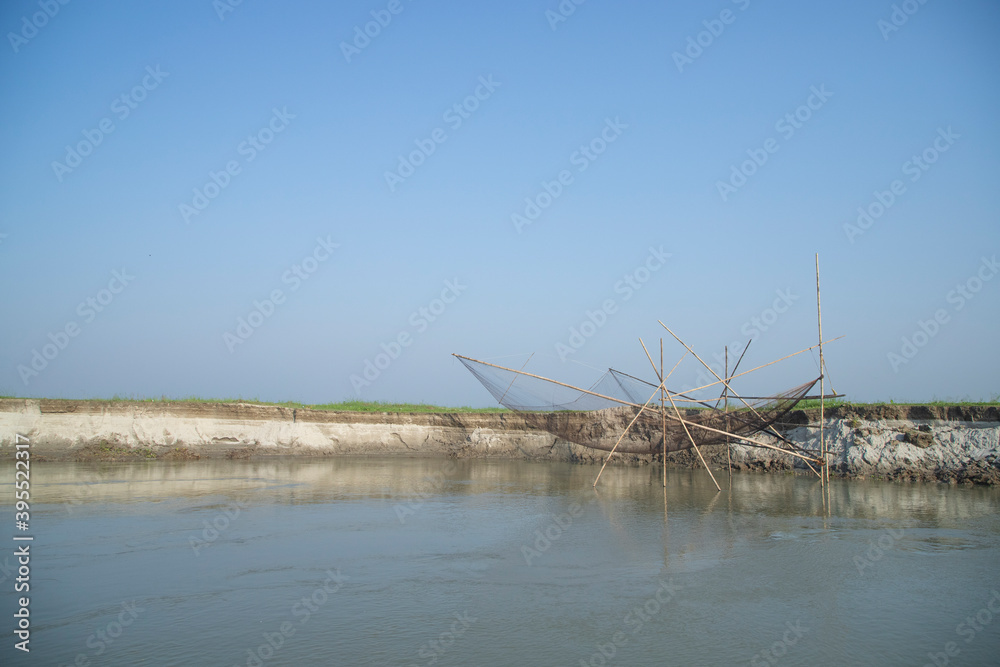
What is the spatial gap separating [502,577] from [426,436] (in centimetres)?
1263

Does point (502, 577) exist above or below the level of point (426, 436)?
below

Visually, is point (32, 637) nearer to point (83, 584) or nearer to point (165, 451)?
point (83, 584)

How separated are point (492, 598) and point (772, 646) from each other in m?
2.38

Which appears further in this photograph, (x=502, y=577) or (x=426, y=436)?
(x=426, y=436)

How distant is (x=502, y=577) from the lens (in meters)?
6.79

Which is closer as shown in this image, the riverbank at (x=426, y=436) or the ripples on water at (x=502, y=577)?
the ripples on water at (x=502, y=577)

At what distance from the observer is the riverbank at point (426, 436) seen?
13312mm

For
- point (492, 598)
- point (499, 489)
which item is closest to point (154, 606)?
point (492, 598)

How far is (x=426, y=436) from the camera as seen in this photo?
19.2m

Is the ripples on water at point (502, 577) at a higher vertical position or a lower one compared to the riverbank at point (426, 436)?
lower

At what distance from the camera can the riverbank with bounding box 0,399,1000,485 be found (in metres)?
13.3

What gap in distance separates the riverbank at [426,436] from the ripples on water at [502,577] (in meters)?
1.83

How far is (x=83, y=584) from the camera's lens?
628 centimetres

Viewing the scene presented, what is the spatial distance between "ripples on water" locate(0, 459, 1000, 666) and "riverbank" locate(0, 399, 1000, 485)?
1.83 meters
